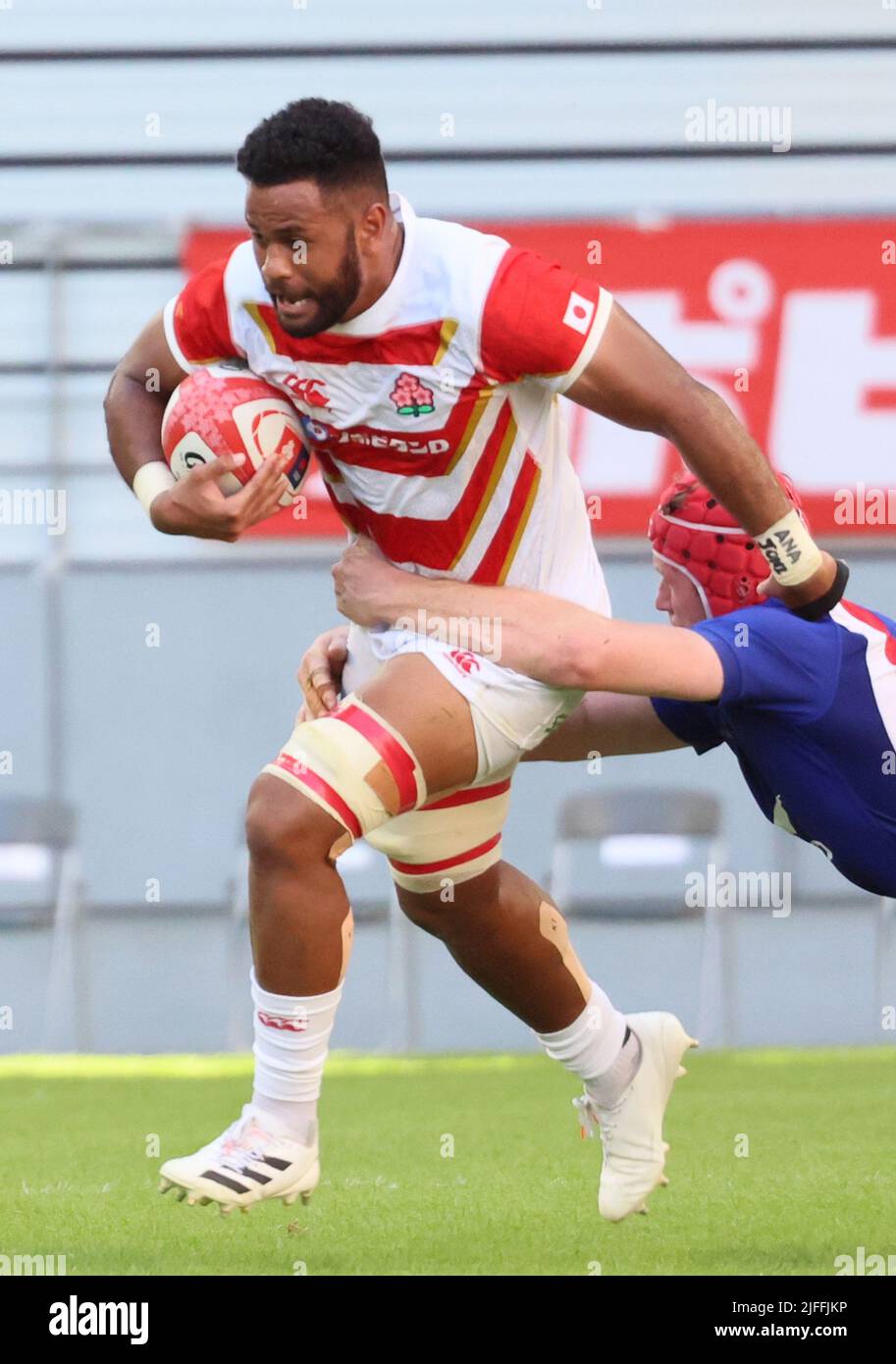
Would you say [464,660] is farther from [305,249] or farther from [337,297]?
[305,249]

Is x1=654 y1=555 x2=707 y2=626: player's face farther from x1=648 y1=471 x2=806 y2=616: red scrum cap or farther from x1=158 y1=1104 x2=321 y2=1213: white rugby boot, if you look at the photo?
x1=158 y1=1104 x2=321 y2=1213: white rugby boot

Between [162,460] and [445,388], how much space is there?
2.29 ft

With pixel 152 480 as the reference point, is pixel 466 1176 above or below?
below

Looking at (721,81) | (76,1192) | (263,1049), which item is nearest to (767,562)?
(263,1049)

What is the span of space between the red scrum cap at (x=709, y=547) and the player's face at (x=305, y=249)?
886mm

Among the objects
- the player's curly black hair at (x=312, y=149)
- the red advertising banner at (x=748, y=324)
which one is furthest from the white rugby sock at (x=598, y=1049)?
the red advertising banner at (x=748, y=324)

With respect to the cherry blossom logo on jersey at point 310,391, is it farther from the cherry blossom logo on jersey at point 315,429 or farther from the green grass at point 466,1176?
the green grass at point 466,1176

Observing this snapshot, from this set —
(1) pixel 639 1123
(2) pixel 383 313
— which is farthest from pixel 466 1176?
(2) pixel 383 313

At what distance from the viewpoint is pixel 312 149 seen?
3709mm

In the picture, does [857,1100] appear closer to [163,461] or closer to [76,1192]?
[76,1192]

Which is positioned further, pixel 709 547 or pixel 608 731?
pixel 608 731

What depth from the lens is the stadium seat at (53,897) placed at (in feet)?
32.6

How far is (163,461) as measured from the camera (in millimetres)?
4266

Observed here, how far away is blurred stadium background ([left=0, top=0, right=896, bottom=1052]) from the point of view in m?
9.90
